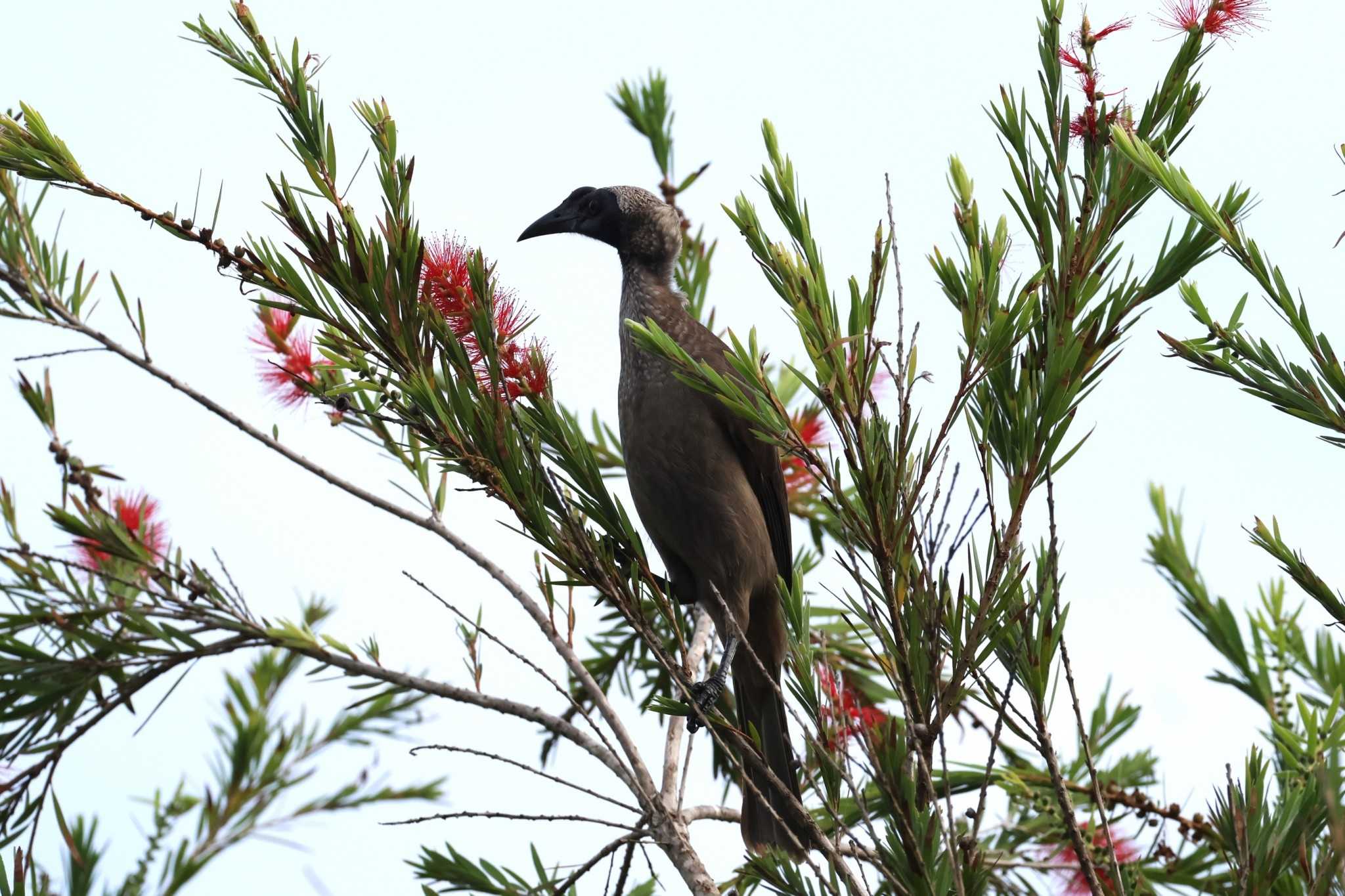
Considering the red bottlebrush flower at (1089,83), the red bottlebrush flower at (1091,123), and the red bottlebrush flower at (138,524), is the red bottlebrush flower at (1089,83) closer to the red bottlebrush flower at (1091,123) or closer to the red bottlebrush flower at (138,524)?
the red bottlebrush flower at (1091,123)

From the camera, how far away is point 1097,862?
6.48ft

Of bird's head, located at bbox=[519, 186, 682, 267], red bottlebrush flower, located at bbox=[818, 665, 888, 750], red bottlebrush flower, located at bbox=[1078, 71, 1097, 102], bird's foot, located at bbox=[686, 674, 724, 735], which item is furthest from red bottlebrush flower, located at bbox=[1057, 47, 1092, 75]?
bird's head, located at bbox=[519, 186, 682, 267]

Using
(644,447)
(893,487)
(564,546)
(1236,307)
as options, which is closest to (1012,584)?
(893,487)

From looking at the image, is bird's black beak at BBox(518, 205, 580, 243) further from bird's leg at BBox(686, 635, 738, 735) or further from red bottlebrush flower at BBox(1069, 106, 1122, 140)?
red bottlebrush flower at BBox(1069, 106, 1122, 140)

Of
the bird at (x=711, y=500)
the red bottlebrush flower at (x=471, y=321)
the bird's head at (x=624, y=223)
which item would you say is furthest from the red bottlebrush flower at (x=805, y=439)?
the red bottlebrush flower at (x=471, y=321)

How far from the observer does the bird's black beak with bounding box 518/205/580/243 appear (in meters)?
3.75

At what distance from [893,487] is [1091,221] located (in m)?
0.43

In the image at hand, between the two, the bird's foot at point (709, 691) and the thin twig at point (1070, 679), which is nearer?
the thin twig at point (1070, 679)

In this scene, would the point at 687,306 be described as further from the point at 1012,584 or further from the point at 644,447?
the point at 1012,584

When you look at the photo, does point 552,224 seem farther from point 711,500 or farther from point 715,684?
point 715,684

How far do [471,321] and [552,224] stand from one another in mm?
2100

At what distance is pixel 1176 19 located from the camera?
1475 millimetres

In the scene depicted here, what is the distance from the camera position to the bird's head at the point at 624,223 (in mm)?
3664

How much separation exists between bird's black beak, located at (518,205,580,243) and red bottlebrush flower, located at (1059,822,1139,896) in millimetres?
2383
